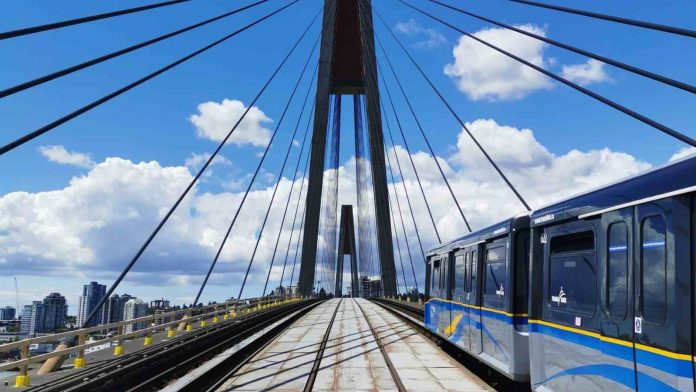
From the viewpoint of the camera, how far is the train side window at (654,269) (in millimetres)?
5733

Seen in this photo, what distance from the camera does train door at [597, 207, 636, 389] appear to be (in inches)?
248

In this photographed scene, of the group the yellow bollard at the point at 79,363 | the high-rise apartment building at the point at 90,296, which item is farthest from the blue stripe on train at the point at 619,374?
the high-rise apartment building at the point at 90,296

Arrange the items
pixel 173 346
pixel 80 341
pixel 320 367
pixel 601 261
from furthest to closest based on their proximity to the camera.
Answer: pixel 173 346 → pixel 320 367 → pixel 80 341 → pixel 601 261

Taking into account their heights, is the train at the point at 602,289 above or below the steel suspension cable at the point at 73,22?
below

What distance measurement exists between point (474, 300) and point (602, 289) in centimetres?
659

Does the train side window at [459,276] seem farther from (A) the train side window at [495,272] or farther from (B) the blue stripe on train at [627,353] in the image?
(B) the blue stripe on train at [627,353]

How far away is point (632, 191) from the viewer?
6.51 m

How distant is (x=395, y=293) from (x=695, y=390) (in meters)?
55.2

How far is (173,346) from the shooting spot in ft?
56.6

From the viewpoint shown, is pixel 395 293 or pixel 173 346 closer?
pixel 173 346

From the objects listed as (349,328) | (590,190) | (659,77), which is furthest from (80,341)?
(349,328)

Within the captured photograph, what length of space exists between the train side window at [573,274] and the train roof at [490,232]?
69.4 inches

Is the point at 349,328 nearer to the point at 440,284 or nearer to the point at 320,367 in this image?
the point at 440,284

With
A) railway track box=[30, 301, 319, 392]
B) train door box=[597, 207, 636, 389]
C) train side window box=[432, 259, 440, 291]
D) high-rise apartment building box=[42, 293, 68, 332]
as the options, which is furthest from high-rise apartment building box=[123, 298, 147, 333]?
Result: train door box=[597, 207, 636, 389]
